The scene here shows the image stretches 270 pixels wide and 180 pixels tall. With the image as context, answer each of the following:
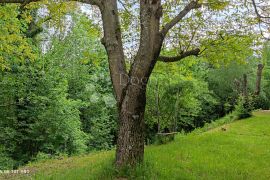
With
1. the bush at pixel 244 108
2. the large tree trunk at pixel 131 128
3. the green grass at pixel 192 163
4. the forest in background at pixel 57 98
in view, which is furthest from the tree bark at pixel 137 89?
the bush at pixel 244 108

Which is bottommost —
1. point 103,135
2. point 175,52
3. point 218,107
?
point 103,135

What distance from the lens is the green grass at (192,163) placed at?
237 inches

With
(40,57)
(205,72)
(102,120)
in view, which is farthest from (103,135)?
(205,72)

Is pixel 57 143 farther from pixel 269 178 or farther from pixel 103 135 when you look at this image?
pixel 269 178

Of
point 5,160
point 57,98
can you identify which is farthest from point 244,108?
point 5,160

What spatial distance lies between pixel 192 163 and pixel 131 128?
8.10 feet

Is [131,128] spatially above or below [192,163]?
above

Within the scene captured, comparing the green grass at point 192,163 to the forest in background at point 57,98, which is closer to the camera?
the green grass at point 192,163

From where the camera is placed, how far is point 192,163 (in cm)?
748

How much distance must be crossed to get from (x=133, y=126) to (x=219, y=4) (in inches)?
132

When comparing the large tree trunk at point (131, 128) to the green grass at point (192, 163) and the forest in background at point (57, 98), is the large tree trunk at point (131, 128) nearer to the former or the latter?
the green grass at point (192, 163)

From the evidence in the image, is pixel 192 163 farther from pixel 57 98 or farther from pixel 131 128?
pixel 57 98

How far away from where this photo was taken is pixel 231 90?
3050 centimetres

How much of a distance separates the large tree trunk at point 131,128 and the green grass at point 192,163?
0.79 feet
